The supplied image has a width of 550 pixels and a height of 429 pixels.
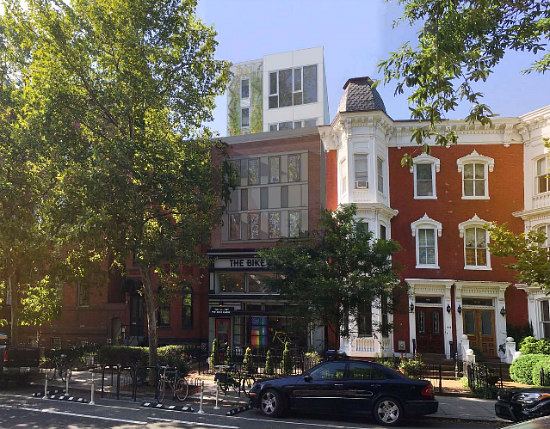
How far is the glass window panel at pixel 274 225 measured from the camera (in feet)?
94.1

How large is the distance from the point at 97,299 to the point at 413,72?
87.4 feet

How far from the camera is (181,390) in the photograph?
647 inches

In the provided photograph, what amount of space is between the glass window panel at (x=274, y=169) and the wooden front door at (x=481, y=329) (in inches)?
475

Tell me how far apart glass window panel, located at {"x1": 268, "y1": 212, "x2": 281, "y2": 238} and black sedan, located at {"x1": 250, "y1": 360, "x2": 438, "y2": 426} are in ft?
51.5

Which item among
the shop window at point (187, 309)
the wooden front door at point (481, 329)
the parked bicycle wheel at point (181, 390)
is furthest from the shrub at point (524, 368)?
the shop window at point (187, 309)

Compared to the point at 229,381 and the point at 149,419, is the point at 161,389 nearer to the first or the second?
the point at 229,381

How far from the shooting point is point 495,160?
995 inches

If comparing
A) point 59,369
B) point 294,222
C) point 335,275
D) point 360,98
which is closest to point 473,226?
point 360,98

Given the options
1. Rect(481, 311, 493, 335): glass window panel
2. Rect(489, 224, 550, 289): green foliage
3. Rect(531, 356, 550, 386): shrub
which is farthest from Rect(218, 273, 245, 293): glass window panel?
Rect(489, 224, 550, 289): green foliage

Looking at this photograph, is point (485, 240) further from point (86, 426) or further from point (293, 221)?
point (86, 426)

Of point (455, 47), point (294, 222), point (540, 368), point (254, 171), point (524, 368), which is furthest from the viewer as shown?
point (254, 171)

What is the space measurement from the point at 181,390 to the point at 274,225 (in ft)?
45.1

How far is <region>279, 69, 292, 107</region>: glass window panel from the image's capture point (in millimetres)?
41000

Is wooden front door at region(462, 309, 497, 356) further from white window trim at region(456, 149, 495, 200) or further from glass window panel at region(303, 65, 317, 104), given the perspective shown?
glass window panel at region(303, 65, 317, 104)
